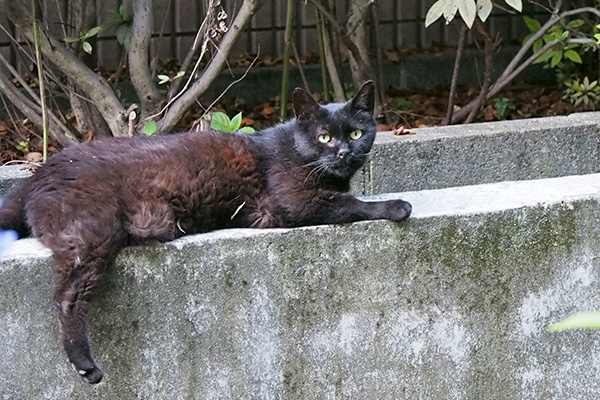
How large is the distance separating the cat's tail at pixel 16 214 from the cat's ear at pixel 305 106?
3.10ft

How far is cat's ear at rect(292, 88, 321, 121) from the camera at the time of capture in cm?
303

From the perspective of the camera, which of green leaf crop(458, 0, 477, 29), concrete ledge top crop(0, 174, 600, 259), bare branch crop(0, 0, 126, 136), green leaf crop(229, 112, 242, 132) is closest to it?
concrete ledge top crop(0, 174, 600, 259)

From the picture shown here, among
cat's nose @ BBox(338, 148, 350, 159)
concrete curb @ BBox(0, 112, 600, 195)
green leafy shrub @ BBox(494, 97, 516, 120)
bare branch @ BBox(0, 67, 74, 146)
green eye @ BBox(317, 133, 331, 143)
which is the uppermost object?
green eye @ BBox(317, 133, 331, 143)

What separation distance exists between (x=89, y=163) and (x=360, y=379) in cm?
113

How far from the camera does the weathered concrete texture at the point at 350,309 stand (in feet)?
8.73

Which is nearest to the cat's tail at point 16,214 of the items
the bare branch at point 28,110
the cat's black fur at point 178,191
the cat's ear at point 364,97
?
the cat's black fur at point 178,191

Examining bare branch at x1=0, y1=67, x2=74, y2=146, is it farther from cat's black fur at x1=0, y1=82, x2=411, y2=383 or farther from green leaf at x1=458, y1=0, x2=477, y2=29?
green leaf at x1=458, y1=0, x2=477, y2=29

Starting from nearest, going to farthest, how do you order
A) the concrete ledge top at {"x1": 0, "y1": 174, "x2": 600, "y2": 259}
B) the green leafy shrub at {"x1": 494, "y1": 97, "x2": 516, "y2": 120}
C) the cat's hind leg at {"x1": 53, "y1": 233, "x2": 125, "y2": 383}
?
the cat's hind leg at {"x1": 53, "y1": 233, "x2": 125, "y2": 383}
the concrete ledge top at {"x1": 0, "y1": 174, "x2": 600, "y2": 259}
the green leafy shrub at {"x1": 494, "y1": 97, "x2": 516, "y2": 120}

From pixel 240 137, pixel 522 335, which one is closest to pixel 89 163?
pixel 240 137

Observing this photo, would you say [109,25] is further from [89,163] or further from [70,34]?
[89,163]

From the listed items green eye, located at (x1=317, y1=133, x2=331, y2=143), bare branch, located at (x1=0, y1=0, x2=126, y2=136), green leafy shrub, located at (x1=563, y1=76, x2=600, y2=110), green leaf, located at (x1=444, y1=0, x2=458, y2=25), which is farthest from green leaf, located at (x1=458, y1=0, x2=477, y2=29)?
green leafy shrub, located at (x1=563, y1=76, x2=600, y2=110)

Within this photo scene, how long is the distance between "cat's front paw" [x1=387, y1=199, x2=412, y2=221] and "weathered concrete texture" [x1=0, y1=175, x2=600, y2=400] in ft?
0.16

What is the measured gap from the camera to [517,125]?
4371 millimetres

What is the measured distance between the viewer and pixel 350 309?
2.90m
